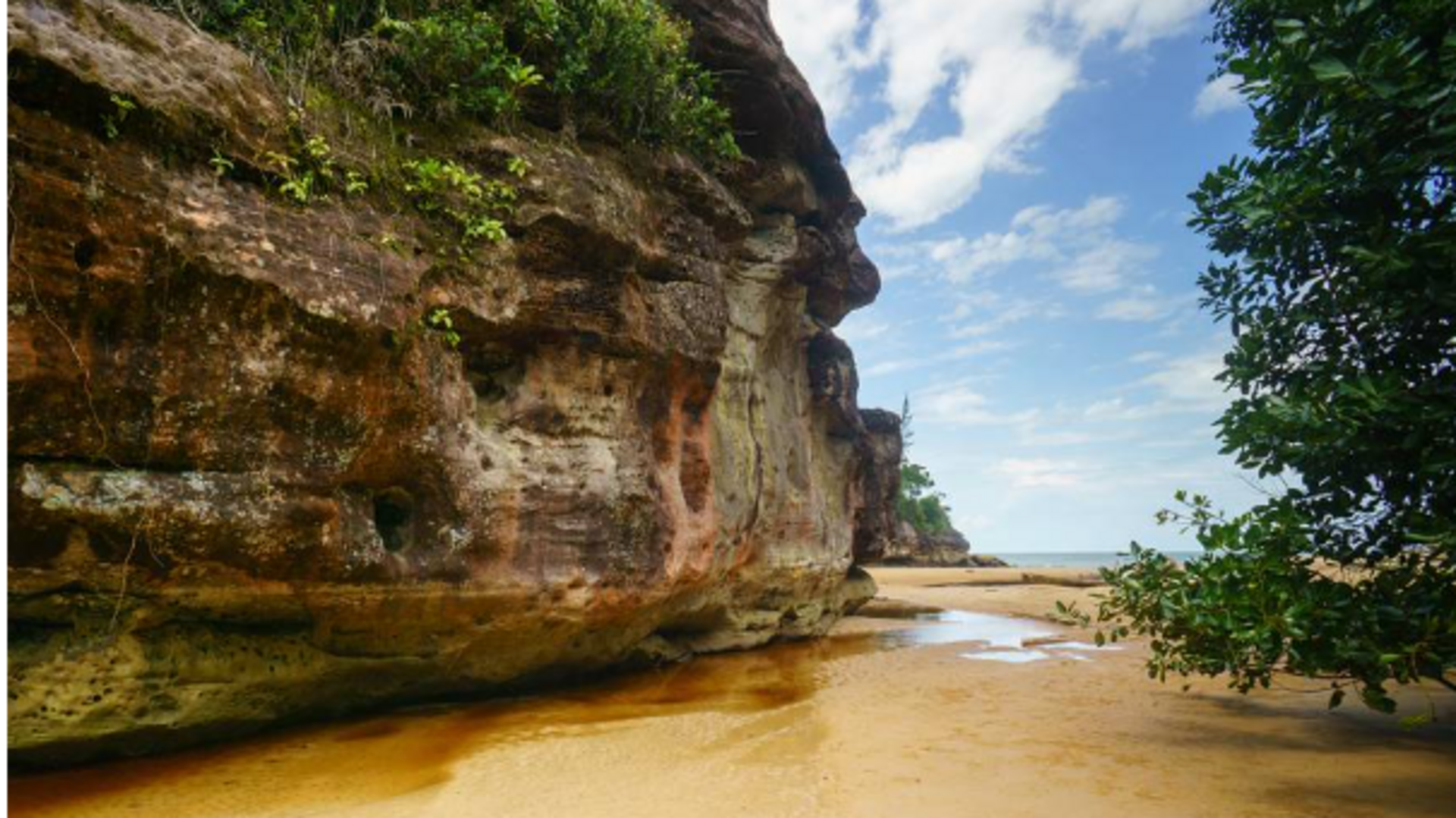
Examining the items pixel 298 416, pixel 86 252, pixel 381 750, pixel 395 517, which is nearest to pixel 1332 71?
pixel 298 416

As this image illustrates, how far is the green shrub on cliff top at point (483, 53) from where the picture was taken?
6895mm

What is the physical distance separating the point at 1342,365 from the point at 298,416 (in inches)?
344

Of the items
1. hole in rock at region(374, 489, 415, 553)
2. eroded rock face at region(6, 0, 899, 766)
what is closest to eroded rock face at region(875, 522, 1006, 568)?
eroded rock face at region(6, 0, 899, 766)

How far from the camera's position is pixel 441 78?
791cm

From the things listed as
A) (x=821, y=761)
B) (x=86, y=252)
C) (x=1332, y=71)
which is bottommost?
(x=821, y=761)

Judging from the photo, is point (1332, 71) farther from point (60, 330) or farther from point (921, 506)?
point (921, 506)

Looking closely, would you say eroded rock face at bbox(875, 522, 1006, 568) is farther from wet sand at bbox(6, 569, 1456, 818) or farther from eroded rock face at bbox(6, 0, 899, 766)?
eroded rock face at bbox(6, 0, 899, 766)

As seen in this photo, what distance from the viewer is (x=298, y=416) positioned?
5.96 meters

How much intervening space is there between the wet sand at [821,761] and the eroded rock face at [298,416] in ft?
2.59

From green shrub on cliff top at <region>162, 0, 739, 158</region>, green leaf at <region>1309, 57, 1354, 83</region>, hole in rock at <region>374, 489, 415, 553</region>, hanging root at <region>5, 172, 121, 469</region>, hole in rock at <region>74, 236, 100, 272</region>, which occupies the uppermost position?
green shrub on cliff top at <region>162, 0, 739, 158</region>

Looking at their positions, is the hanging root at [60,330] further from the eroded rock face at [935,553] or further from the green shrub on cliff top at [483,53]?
the eroded rock face at [935,553]

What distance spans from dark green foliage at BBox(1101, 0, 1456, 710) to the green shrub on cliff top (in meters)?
6.87

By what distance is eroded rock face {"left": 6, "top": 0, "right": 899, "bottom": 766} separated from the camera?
4965 mm

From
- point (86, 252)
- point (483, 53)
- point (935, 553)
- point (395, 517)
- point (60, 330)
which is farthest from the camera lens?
point (935, 553)
